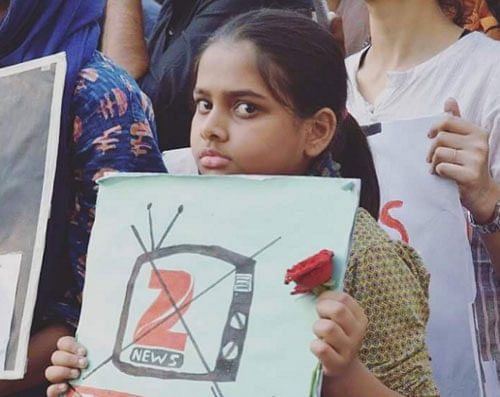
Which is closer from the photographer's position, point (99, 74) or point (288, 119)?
point (288, 119)

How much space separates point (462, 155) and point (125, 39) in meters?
1.16

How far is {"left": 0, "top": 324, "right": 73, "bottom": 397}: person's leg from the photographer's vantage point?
7.02 feet

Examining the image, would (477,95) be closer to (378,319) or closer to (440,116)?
(440,116)

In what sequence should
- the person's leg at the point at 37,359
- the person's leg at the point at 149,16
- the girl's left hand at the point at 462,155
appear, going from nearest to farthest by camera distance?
the person's leg at the point at 37,359 → the girl's left hand at the point at 462,155 → the person's leg at the point at 149,16

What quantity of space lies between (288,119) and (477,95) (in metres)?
0.75

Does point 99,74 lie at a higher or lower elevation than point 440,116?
higher

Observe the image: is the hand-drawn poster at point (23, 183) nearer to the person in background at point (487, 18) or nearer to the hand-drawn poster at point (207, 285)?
the hand-drawn poster at point (207, 285)

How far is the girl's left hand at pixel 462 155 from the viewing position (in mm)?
2361

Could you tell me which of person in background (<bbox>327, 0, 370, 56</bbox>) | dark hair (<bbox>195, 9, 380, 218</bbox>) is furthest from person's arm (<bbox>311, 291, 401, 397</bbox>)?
person in background (<bbox>327, 0, 370, 56</bbox>)

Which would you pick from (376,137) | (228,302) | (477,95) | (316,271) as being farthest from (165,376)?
(477,95)

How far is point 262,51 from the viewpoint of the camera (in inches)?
81.0

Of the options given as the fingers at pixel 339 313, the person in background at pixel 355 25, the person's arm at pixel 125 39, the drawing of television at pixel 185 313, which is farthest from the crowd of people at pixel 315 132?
the person in background at pixel 355 25

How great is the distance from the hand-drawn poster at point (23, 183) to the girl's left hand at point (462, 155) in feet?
2.61

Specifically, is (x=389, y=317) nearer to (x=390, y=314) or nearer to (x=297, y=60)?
(x=390, y=314)
